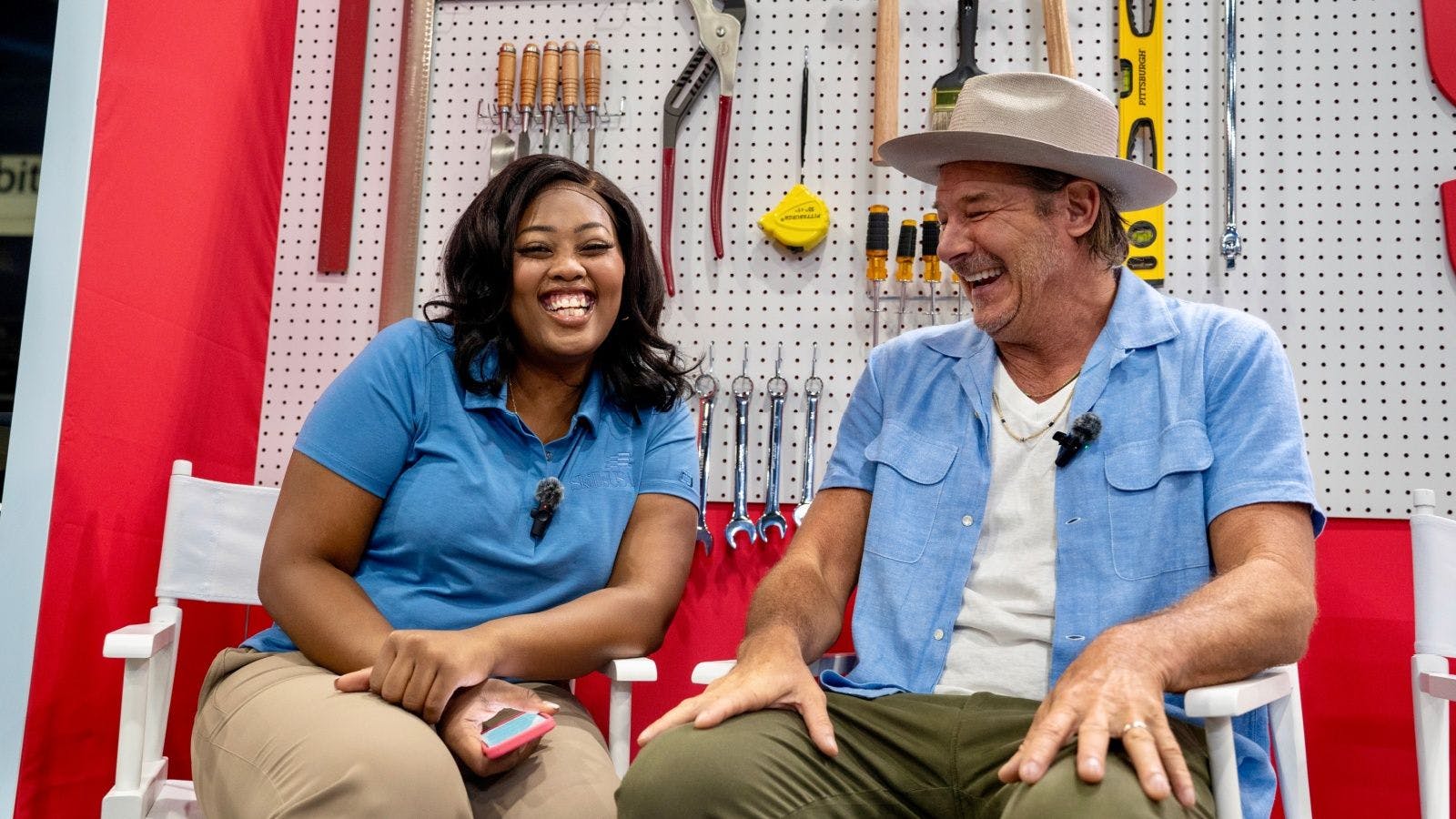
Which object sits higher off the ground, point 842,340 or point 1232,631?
point 842,340

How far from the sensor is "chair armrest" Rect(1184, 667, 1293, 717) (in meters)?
1.37

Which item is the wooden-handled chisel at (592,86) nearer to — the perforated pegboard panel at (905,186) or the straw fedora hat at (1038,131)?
the perforated pegboard panel at (905,186)

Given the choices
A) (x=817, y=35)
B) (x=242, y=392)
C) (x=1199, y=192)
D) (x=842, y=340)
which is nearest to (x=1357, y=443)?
(x=1199, y=192)

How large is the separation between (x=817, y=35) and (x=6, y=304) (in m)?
1.88

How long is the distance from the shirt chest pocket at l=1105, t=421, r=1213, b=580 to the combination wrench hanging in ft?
Answer: 3.36

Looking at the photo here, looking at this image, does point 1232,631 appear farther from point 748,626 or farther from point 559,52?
point 559,52

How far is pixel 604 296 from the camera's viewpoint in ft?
6.74

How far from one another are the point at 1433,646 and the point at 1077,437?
0.79 metres

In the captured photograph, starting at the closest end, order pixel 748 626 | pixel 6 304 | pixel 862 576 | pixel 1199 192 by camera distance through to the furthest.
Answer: pixel 6 304
pixel 748 626
pixel 862 576
pixel 1199 192

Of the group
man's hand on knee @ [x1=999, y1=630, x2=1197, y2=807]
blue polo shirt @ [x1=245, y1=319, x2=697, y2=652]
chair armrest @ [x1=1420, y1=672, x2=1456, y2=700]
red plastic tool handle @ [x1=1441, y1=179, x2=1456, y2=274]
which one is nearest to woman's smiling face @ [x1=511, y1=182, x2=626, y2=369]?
blue polo shirt @ [x1=245, y1=319, x2=697, y2=652]

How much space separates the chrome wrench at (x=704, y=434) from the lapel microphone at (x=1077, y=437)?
1027 millimetres

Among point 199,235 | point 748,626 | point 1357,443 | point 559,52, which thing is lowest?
point 748,626

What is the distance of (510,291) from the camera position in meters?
2.07

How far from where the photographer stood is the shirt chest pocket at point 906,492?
74.9 inches
